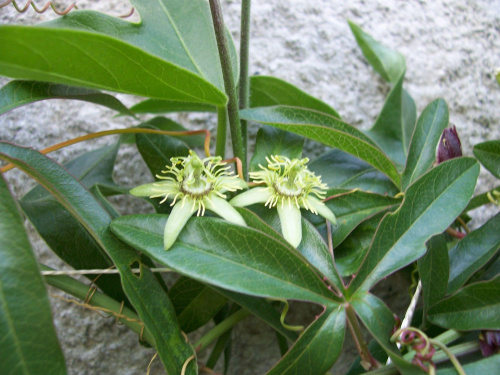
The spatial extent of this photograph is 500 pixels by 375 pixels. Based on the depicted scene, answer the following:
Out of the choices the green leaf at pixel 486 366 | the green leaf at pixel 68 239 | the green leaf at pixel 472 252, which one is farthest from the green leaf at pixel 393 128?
the green leaf at pixel 68 239

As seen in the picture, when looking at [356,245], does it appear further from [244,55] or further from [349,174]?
[244,55]

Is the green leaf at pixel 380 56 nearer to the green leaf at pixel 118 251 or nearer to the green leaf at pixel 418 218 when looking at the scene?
the green leaf at pixel 418 218

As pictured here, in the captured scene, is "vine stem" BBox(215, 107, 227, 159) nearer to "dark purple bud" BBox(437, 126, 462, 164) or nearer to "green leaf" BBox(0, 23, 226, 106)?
"green leaf" BBox(0, 23, 226, 106)

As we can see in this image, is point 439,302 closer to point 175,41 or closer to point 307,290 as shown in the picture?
point 307,290

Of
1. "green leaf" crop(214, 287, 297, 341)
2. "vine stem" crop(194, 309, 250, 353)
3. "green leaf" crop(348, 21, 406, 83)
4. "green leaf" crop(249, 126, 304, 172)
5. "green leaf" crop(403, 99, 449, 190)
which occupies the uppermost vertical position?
"green leaf" crop(348, 21, 406, 83)

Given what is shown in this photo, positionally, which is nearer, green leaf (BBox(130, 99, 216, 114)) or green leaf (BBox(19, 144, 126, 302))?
green leaf (BBox(19, 144, 126, 302))

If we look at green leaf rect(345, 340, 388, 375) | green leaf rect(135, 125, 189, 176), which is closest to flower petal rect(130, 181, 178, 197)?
green leaf rect(135, 125, 189, 176)

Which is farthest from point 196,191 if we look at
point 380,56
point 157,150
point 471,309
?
point 380,56
